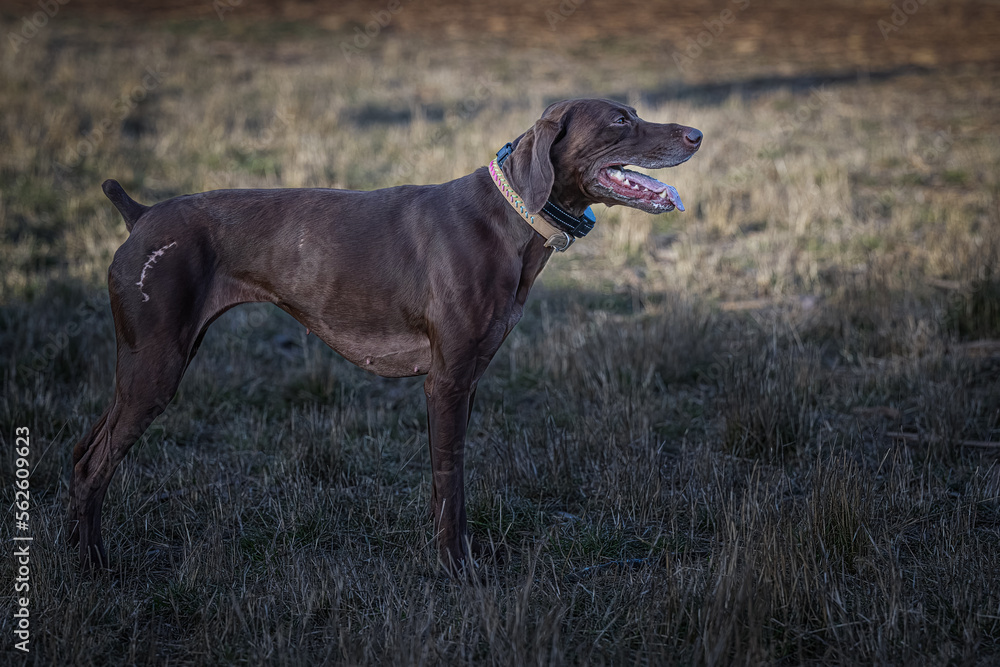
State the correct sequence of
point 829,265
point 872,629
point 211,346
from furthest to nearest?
1. point 829,265
2. point 211,346
3. point 872,629

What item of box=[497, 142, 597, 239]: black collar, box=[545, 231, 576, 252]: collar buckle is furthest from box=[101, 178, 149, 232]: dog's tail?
box=[545, 231, 576, 252]: collar buckle

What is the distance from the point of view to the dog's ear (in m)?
3.42

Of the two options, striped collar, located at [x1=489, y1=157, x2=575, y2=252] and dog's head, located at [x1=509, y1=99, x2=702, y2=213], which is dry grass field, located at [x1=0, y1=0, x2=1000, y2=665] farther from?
dog's head, located at [x1=509, y1=99, x2=702, y2=213]

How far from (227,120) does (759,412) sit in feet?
31.9

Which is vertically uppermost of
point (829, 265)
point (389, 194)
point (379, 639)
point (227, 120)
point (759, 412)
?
point (227, 120)

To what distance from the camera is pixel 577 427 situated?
471 cm

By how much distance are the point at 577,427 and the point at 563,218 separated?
154 centimetres

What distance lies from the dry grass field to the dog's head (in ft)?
4.73

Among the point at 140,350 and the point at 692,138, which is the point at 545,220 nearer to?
the point at 692,138

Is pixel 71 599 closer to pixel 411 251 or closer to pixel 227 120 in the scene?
pixel 411 251

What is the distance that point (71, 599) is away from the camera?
3.16 metres

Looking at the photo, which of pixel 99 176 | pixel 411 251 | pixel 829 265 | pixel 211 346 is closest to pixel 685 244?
pixel 829 265

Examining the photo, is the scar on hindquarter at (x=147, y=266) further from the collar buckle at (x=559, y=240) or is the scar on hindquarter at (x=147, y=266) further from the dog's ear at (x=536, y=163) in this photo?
the collar buckle at (x=559, y=240)

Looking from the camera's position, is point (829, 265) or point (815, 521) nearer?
point (815, 521)
